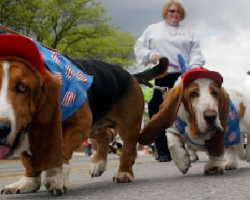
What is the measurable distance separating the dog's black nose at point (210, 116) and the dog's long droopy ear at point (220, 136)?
36 centimetres

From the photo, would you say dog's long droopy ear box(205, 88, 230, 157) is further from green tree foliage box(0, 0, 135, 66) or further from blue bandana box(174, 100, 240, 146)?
green tree foliage box(0, 0, 135, 66)

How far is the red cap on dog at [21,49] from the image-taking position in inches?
131

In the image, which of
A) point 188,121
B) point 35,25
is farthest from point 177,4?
point 35,25

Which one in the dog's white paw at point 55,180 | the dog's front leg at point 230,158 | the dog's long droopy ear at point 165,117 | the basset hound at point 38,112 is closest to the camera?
the basset hound at point 38,112

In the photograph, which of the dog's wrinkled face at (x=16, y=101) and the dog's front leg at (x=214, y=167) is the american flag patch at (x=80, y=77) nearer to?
the dog's wrinkled face at (x=16, y=101)

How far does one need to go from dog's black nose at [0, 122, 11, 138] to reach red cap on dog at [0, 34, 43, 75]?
20.6 inches

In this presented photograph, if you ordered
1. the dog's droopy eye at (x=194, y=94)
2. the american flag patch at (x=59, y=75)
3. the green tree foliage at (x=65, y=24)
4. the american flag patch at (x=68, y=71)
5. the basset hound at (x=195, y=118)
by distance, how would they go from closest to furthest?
the american flag patch at (x=59, y=75)
the american flag patch at (x=68, y=71)
the basset hound at (x=195, y=118)
the dog's droopy eye at (x=194, y=94)
the green tree foliage at (x=65, y=24)

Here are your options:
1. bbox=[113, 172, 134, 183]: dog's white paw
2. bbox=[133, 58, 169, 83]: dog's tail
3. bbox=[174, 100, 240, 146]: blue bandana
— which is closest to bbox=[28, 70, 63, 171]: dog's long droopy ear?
bbox=[113, 172, 134, 183]: dog's white paw

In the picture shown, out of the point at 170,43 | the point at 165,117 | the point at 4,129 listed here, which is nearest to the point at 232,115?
the point at 165,117

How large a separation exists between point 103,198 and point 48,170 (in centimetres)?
44

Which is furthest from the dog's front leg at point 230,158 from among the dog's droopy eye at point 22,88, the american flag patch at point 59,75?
the dog's droopy eye at point 22,88

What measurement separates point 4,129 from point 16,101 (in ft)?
0.76

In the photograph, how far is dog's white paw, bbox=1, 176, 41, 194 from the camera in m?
3.91

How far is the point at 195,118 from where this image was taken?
4938 millimetres
